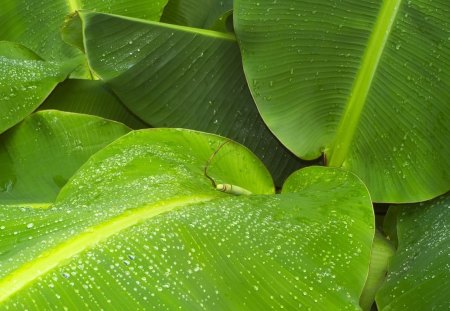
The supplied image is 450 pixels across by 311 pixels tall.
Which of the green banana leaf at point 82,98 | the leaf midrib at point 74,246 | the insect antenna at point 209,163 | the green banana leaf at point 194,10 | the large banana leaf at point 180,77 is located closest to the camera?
the leaf midrib at point 74,246

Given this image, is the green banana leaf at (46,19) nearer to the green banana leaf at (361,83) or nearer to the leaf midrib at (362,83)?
the green banana leaf at (361,83)

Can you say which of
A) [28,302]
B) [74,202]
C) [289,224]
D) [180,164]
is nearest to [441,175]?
[289,224]

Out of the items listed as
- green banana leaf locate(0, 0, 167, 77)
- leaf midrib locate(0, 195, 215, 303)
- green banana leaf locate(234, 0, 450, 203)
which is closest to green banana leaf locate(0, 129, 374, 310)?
leaf midrib locate(0, 195, 215, 303)

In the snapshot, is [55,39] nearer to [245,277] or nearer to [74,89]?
[74,89]

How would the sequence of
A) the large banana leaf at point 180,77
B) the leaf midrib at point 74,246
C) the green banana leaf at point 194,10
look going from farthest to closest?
1. the green banana leaf at point 194,10
2. the large banana leaf at point 180,77
3. the leaf midrib at point 74,246

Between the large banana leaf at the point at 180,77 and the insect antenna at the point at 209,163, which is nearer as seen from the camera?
the insect antenna at the point at 209,163

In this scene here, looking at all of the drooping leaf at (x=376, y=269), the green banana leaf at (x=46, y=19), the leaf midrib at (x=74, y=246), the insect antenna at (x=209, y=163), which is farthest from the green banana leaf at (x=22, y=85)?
the drooping leaf at (x=376, y=269)

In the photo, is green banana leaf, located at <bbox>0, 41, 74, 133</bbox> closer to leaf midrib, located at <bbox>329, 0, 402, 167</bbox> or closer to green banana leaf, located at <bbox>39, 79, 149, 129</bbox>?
green banana leaf, located at <bbox>39, 79, 149, 129</bbox>

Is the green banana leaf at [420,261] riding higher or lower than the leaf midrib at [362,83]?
lower
